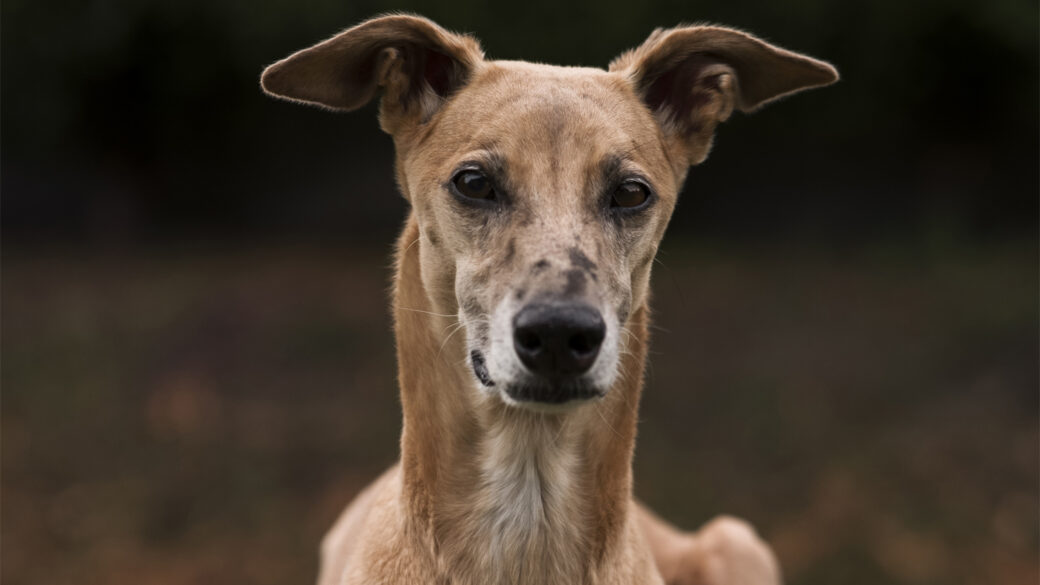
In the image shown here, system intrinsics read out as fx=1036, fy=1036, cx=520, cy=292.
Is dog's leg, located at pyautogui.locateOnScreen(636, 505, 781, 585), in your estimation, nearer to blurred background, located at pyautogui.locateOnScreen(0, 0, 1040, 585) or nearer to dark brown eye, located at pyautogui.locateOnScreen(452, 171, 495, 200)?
dark brown eye, located at pyautogui.locateOnScreen(452, 171, 495, 200)

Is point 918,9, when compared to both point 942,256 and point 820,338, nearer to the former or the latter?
point 942,256

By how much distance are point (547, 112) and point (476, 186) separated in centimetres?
38

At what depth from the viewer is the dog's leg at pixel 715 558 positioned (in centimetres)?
544

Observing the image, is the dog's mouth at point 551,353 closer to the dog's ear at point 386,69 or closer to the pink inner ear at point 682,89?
the dog's ear at point 386,69

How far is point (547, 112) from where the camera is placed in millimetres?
3807

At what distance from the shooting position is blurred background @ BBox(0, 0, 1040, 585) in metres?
9.46

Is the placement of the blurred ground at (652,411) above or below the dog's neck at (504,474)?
below

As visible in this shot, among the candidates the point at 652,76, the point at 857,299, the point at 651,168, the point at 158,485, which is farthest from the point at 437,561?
the point at 857,299

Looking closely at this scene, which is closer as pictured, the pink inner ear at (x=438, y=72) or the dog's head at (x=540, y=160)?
the dog's head at (x=540, y=160)

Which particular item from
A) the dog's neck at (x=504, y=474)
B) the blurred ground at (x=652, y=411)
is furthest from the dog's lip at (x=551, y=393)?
the blurred ground at (x=652, y=411)

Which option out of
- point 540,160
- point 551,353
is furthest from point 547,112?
point 551,353

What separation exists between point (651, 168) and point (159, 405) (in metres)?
7.82

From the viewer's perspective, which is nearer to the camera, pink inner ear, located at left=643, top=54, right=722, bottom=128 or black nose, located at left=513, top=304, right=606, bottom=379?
black nose, located at left=513, top=304, right=606, bottom=379

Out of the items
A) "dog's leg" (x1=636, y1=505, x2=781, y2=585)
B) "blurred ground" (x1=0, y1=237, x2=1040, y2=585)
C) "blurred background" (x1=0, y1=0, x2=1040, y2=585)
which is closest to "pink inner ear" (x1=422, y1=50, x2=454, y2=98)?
"dog's leg" (x1=636, y1=505, x2=781, y2=585)
